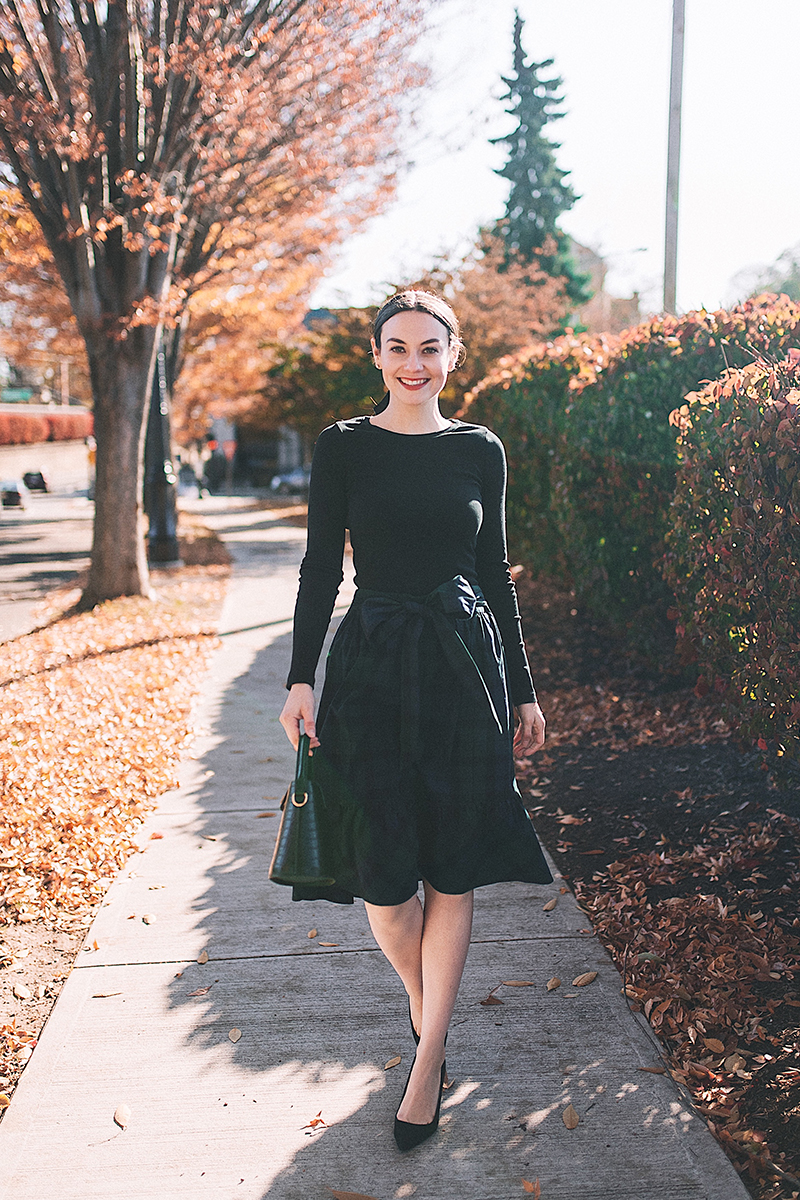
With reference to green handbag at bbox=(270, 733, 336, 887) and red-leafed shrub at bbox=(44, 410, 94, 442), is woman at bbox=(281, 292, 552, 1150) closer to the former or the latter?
green handbag at bbox=(270, 733, 336, 887)

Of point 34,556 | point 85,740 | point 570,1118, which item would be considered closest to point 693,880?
point 570,1118

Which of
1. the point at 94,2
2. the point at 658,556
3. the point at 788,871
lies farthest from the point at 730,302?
the point at 94,2

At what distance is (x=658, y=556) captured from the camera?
624cm

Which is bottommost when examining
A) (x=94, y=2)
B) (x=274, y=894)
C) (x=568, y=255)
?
(x=274, y=894)

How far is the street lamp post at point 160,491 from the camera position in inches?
555

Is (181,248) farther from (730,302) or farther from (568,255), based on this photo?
(568,255)

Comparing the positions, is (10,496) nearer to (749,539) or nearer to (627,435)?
(627,435)

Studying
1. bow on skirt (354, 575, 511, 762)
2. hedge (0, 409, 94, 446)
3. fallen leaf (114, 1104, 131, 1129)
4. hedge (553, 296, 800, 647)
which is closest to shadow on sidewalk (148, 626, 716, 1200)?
fallen leaf (114, 1104, 131, 1129)

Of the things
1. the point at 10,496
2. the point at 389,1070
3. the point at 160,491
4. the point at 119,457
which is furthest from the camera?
the point at 10,496

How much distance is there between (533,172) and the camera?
34625 millimetres

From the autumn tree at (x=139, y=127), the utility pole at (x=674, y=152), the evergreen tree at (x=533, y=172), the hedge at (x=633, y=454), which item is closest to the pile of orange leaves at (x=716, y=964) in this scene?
the hedge at (x=633, y=454)

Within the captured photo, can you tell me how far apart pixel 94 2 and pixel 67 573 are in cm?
770

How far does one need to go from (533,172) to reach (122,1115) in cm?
3621

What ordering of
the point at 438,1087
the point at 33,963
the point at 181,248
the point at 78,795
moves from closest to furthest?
the point at 438,1087, the point at 33,963, the point at 78,795, the point at 181,248
